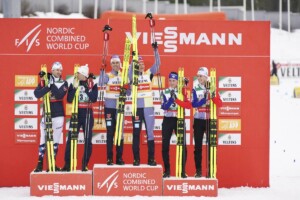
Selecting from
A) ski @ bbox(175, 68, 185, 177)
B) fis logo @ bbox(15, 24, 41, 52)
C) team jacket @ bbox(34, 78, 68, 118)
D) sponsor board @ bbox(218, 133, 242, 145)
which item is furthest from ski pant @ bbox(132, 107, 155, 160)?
fis logo @ bbox(15, 24, 41, 52)

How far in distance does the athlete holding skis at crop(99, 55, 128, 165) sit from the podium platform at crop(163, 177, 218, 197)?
0.83 metres

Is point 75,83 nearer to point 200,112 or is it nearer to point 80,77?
point 80,77

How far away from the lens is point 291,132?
58.1ft

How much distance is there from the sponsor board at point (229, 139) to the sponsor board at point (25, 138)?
2.86 meters

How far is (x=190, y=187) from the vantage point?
9328 mm

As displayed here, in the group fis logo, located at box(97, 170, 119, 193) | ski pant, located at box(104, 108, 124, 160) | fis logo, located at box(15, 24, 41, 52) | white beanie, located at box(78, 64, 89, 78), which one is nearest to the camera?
fis logo, located at box(97, 170, 119, 193)

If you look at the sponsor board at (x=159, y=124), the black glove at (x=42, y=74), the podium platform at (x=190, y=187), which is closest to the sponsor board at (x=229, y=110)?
the sponsor board at (x=159, y=124)

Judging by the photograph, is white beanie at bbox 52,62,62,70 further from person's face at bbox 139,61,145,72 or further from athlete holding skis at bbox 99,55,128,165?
person's face at bbox 139,61,145,72

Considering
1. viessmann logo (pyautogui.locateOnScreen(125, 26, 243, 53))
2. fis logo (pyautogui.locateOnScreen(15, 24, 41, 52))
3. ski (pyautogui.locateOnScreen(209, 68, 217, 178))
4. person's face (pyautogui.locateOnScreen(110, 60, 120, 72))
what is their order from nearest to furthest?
1. ski (pyautogui.locateOnScreen(209, 68, 217, 178))
2. person's face (pyautogui.locateOnScreen(110, 60, 120, 72))
3. fis logo (pyautogui.locateOnScreen(15, 24, 41, 52))
4. viessmann logo (pyautogui.locateOnScreen(125, 26, 243, 53))

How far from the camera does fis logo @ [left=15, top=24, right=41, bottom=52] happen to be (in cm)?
1024

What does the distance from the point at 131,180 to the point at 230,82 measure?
7.63ft

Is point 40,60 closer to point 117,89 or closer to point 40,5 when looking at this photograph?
point 117,89

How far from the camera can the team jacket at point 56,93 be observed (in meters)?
9.41

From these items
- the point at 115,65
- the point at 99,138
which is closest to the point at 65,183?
the point at 99,138
